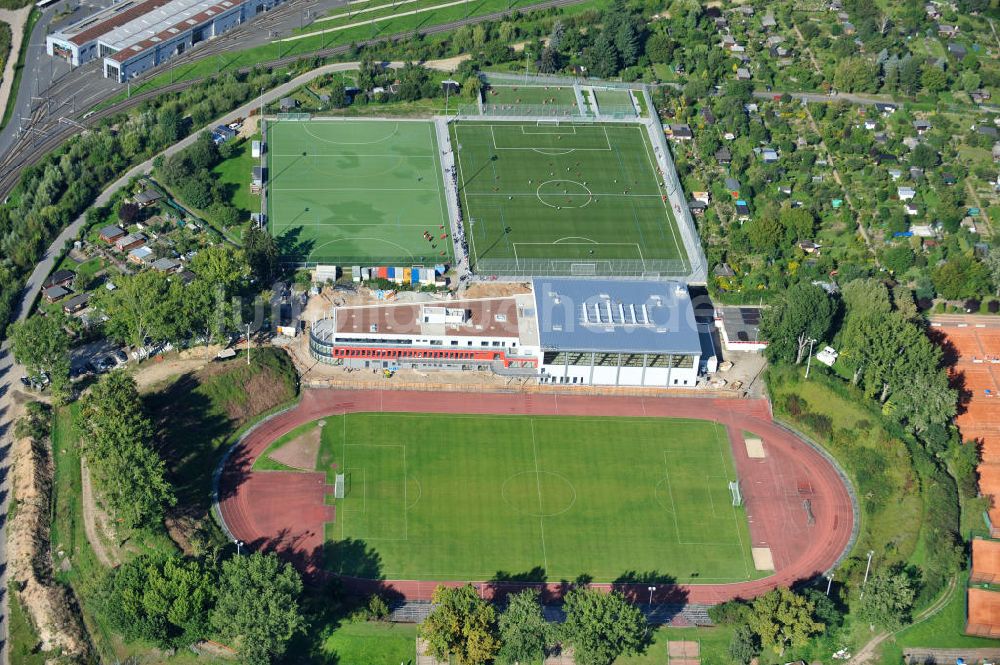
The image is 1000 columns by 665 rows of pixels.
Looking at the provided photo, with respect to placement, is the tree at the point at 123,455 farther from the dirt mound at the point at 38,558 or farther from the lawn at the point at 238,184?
the lawn at the point at 238,184

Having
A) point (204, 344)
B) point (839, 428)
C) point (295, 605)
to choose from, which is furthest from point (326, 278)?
point (839, 428)

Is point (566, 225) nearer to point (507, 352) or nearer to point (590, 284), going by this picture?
point (590, 284)

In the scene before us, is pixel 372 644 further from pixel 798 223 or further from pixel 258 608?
pixel 798 223

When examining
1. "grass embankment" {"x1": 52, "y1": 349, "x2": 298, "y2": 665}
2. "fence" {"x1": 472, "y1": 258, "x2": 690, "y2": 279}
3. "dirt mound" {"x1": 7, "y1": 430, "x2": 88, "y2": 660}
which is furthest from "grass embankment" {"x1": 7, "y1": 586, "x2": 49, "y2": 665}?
"fence" {"x1": 472, "y1": 258, "x2": 690, "y2": 279}

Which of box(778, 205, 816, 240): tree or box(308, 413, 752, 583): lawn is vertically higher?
box(778, 205, 816, 240): tree

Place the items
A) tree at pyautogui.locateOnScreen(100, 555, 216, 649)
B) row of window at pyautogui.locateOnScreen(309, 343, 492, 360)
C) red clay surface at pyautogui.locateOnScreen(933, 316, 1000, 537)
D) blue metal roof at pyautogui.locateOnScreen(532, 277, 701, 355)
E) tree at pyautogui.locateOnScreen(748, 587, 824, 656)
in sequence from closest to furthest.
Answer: tree at pyautogui.locateOnScreen(100, 555, 216, 649) → tree at pyautogui.locateOnScreen(748, 587, 824, 656) → red clay surface at pyautogui.locateOnScreen(933, 316, 1000, 537) → blue metal roof at pyautogui.locateOnScreen(532, 277, 701, 355) → row of window at pyautogui.locateOnScreen(309, 343, 492, 360)

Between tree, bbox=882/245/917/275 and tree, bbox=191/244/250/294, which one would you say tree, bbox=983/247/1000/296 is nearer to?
tree, bbox=882/245/917/275

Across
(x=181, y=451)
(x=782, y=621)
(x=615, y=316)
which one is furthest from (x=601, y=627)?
(x=181, y=451)
